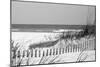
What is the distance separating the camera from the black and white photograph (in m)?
1.82

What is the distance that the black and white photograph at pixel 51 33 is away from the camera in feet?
5.97

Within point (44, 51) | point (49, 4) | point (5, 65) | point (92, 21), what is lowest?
point (5, 65)

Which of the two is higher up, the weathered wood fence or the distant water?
the distant water

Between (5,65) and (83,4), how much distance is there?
100 centimetres

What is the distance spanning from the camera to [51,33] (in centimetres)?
194

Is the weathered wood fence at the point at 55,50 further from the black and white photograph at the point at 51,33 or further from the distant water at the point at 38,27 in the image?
the distant water at the point at 38,27

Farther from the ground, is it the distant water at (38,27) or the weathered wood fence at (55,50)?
the distant water at (38,27)

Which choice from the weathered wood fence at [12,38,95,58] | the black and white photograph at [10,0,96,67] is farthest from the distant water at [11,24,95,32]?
the weathered wood fence at [12,38,95,58]

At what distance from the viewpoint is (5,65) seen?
5.87 feet

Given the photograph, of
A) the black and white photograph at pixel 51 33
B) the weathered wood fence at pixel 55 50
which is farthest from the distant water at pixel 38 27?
the weathered wood fence at pixel 55 50

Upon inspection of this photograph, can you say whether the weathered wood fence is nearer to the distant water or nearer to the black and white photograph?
the black and white photograph

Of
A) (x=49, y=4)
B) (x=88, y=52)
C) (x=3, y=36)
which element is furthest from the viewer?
(x=88, y=52)
